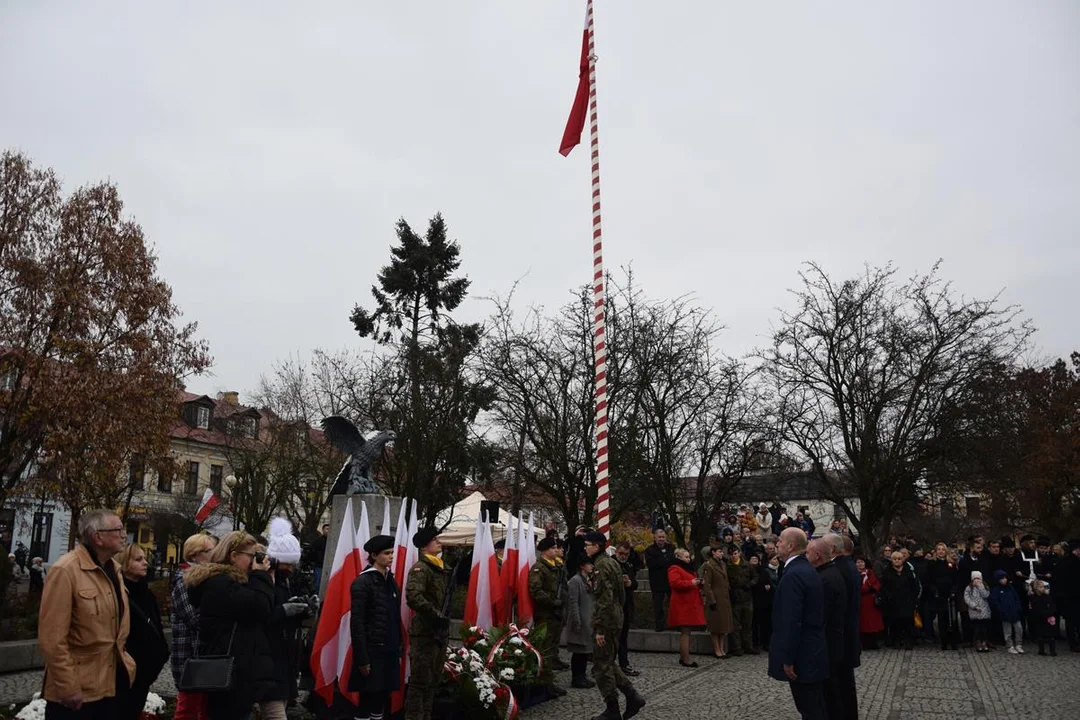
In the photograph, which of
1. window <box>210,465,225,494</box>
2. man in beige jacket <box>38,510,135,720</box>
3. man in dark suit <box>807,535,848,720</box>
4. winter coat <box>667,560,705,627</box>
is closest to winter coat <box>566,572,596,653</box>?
winter coat <box>667,560,705,627</box>

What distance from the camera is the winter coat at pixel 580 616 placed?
36.5ft

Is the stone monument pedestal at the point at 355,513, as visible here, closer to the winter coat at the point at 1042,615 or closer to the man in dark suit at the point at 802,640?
the man in dark suit at the point at 802,640

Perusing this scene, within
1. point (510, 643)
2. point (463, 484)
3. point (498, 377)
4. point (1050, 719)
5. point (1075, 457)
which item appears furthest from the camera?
point (1075, 457)

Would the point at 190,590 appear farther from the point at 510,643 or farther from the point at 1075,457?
the point at 1075,457

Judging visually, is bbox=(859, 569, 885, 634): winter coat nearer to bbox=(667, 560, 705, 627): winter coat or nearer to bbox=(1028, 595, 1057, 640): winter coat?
bbox=(1028, 595, 1057, 640): winter coat

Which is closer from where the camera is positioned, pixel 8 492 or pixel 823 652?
pixel 823 652

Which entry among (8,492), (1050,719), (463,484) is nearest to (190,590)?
(1050,719)

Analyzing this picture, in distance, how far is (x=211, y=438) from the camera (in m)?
56.3

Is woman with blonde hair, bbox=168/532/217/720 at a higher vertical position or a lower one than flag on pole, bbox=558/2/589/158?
lower

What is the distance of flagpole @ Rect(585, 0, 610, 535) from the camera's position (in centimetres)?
1234

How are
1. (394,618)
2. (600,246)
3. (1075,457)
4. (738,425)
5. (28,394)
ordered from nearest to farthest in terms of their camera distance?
1. (394,618)
2. (600,246)
3. (28,394)
4. (738,425)
5. (1075,457)

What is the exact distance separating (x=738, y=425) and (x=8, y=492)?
18.4m

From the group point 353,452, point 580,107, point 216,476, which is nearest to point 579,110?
point 580,107

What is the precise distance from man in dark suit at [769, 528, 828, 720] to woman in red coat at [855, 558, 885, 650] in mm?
8874
